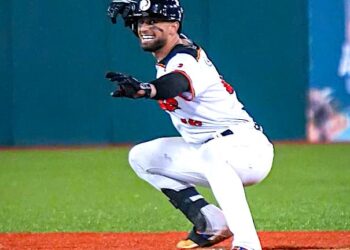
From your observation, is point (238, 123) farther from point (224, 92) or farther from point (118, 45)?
point (118, 45)

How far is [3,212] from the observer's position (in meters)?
8.62

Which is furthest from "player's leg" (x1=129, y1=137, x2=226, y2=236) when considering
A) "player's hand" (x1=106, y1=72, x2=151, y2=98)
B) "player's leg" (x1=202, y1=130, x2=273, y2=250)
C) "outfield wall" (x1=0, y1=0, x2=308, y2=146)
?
"outfield wall" (x1=0, y1=0, x2=308, y2=146)

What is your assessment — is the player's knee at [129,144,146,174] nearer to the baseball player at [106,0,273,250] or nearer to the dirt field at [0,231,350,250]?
the baseball player at [106,0,273,250]

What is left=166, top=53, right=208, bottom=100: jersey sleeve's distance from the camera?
5297mm

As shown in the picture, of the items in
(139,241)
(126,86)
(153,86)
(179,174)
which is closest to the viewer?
(126,86)

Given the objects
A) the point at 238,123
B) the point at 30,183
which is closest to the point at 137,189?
the point at 30,183

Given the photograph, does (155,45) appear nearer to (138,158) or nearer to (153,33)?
(153,33)

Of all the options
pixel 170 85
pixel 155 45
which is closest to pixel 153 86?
pixel 170 85

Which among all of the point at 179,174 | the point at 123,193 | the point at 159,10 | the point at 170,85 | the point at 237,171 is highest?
the point at 159,10

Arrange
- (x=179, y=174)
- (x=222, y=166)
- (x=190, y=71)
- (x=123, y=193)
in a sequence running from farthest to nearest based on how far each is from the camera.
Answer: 1. (x=123, y=193)
2. (x=179, y=174)
3. (x=222, y=166)
4. (x=190, y=71)

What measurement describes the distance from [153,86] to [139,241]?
71.0 inches

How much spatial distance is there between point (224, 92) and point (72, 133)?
8382mm

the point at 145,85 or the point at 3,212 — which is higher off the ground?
the point at 145,85

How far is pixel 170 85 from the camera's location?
514 cm
